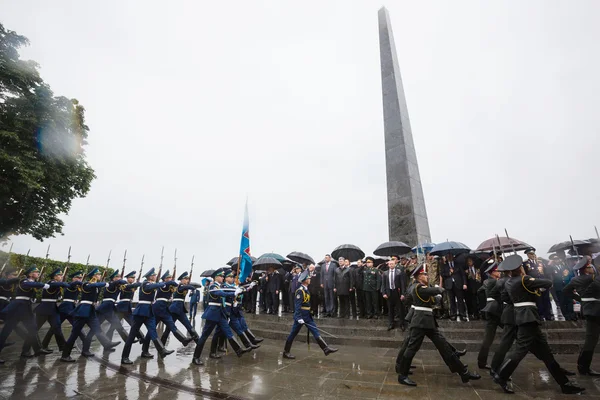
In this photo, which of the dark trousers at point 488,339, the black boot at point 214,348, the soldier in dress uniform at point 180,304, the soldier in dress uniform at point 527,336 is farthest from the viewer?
the soldier in dress uniform at point 180,304

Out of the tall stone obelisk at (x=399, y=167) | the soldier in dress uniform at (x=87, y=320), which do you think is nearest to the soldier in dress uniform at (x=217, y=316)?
the soldier in dress uniform at (x=87, y=320)

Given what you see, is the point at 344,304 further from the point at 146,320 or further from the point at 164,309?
the point at 146,320

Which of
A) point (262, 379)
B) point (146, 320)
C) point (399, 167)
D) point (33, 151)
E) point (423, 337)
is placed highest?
point (33, 151)

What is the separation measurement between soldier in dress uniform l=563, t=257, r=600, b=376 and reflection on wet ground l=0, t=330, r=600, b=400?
0.89 ft

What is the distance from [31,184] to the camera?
15.5 m

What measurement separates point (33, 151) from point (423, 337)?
68.9ft

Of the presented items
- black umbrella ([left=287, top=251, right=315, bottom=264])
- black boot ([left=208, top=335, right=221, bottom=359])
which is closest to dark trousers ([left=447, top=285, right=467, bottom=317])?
black umbrella ([left=287, top=251, right=315, bottom=264])

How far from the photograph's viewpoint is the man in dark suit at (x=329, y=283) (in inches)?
400

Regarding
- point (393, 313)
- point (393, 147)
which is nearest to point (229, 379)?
point (393, 313)

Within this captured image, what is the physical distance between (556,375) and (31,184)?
20.4 meters

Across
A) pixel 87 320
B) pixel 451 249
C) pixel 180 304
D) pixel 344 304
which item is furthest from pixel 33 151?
pixel 451 249

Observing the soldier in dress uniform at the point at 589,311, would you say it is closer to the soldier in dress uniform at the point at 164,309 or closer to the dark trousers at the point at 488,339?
the dark trousers at the point at 488,339

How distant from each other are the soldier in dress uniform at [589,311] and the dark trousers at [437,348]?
7.27ft

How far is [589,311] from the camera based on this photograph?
529 cm
